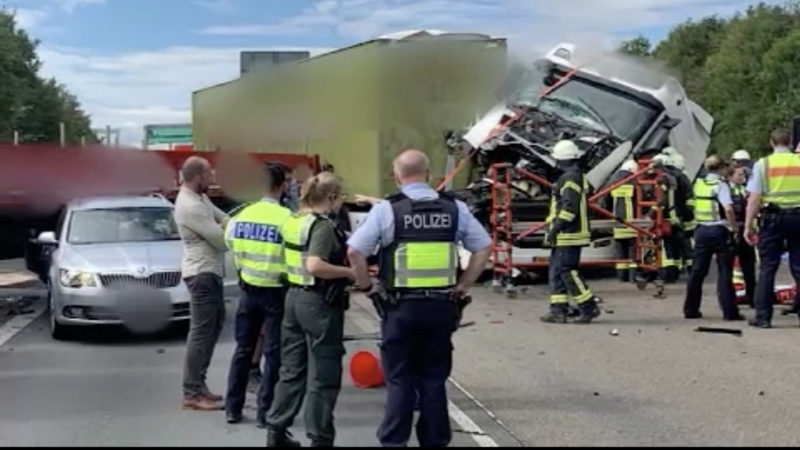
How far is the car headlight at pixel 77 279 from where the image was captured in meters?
11.2

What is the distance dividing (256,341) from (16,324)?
6491 mm

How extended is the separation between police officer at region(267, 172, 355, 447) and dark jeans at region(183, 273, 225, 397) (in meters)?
1.32

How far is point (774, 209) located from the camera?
1107cm

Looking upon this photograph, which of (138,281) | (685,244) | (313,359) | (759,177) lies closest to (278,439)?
(313,359)

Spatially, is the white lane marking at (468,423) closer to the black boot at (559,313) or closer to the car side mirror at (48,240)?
the black boot at (559,313)

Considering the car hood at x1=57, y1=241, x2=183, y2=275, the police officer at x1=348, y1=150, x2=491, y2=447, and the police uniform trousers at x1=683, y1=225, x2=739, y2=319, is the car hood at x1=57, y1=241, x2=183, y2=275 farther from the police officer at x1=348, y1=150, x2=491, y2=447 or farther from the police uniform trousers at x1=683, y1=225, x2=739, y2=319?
Answer: the police officer at x1=348, y1=150, x2=491, y2=447

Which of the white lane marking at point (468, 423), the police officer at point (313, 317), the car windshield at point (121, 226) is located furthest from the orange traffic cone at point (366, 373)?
the car windshield at point (121, 226)

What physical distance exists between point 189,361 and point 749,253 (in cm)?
721

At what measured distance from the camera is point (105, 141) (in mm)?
15930

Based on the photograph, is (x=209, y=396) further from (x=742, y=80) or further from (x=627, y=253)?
(x=742, y=80)

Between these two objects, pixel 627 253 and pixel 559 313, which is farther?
pixel 627 253

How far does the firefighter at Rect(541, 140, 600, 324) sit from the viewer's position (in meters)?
11.7

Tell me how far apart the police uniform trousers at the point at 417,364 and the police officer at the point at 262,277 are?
4.25ft

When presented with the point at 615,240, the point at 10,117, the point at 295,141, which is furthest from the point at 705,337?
the point at 10,117
